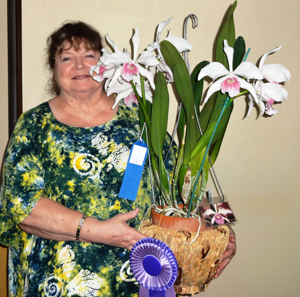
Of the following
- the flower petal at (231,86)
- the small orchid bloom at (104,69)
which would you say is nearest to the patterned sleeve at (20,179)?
the small orchid bloom at (104,69)

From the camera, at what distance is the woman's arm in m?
0.96

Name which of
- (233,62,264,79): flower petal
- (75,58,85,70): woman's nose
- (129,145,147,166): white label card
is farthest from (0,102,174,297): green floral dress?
(233,62,264,79): flower petal

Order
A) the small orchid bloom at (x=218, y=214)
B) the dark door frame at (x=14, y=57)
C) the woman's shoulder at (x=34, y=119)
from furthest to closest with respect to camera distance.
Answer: the dark door frame at (x=14, y=57) < the woman's shoulder at (x=34, y=119) < the small orchid bloom at (x=218, y=214)

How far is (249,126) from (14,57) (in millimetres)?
1197

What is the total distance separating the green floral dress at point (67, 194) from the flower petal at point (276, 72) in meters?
0.56

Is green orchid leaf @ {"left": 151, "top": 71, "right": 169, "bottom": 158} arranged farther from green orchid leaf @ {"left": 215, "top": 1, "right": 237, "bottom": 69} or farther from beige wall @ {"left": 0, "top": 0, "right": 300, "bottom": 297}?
beige wall @ {"left": 0, "top": 0, "right": 300, "bottom": 297}

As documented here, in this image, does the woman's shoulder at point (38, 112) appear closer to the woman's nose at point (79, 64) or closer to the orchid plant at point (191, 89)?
the woman's nose at point (79, 64)

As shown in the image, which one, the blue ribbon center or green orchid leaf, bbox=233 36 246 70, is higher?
green orchid leaf, bbox=233 36 246 70

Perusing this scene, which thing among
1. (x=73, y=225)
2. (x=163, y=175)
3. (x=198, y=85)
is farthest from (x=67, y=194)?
(x=198, y=85)

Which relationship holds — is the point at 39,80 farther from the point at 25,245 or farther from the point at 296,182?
the point at 296,182

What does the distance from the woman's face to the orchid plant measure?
20cm

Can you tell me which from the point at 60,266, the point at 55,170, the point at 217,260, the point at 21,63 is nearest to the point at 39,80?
the point at 21,63

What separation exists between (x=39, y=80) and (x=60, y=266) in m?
0.89

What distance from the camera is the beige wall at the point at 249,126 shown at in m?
1.47
